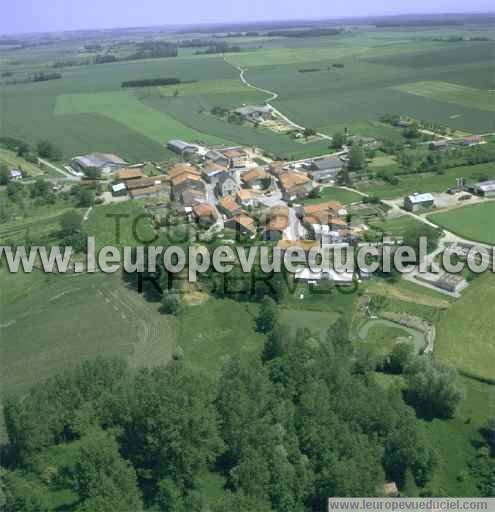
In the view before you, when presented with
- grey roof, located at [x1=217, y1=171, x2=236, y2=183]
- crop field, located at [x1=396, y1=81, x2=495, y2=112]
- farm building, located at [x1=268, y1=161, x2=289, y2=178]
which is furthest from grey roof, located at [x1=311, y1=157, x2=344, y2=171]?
crop field, located at [x1=396, y1=81, x2=495, y2=112]

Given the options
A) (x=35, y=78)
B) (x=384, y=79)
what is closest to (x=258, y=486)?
(x=384, y=79)

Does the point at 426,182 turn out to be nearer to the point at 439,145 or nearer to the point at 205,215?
the point at 439,145

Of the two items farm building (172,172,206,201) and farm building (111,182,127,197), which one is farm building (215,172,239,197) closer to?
farm building (172,172,206,201)

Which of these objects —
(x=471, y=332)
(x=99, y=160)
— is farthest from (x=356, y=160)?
(x=471, y=332)

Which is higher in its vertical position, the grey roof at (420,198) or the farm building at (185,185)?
the farm building at (185,185)

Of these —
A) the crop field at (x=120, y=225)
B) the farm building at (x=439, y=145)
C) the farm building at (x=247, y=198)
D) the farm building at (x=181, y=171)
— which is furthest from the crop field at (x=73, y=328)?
the farm building at (x=439, y=145)

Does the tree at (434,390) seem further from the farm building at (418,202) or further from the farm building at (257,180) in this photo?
the farm building at (257,180)

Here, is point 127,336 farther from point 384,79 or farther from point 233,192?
point 384,79

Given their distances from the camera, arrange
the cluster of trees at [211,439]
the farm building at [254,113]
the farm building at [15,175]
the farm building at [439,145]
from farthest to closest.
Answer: the farm building at [254,113] < the farm building at [439,145] < the farm building at [15,175] < the cluster of trees at [211,439]

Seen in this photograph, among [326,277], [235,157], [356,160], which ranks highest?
[235,157]
